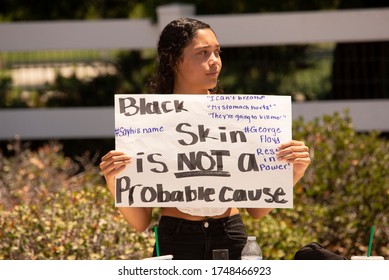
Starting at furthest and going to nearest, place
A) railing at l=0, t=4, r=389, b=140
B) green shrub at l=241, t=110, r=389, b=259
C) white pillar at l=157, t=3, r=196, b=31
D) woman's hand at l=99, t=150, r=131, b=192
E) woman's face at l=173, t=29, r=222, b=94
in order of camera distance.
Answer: white pillar at l=157, t=3, r=196, b=31 < railing at l=0, t=4, r=389, b=140 < green shrub at l=241, t=110, r=389, b=259 < woman's face at l=173, t=29, r=222, b=94 < woman's hand at l=99, t=150, r=131, b=192

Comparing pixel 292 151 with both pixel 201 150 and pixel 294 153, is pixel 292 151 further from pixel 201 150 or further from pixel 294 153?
pixel 201 150

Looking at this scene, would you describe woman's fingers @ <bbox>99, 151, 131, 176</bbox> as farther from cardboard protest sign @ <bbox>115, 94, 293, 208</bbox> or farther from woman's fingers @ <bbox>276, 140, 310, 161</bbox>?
woman's fingers @ <bbox>276, 140, 310, 161</bbox>

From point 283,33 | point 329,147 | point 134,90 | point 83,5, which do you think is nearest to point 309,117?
point 283,33

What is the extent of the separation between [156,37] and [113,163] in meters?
8.99

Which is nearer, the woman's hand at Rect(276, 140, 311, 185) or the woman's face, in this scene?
the woman's hand at Rect(276, 140, 311, 185)

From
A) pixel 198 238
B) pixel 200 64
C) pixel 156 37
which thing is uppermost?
pixel 156 37

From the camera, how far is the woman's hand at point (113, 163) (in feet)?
13.7

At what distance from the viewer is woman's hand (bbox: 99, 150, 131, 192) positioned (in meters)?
4.17

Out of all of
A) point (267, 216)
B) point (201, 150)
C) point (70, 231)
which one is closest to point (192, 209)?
point (201, 150)

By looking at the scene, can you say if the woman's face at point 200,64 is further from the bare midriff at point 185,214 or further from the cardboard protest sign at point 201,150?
the bare midriff at point 185,214

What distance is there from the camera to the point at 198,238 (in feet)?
13.8

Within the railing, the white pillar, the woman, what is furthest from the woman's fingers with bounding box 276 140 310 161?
the white pillar
